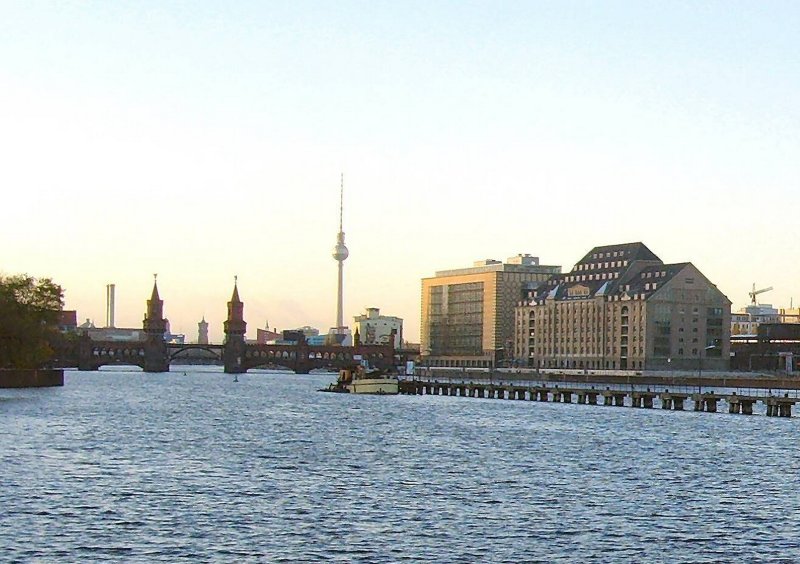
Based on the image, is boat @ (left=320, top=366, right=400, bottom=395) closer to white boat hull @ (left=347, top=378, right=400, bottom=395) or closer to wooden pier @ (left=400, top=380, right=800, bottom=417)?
white boat hull @ (left=347, top=378, right=400, bottom=395)

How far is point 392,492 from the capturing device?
62219 millimetres

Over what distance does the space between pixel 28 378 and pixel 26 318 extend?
18897mm

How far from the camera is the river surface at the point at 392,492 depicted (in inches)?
1864

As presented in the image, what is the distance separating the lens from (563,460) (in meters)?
80.8

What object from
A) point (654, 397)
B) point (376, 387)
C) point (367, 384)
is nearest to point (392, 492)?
point (654, 397)

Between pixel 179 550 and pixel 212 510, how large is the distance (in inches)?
366

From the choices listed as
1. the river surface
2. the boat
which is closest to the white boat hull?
the boat

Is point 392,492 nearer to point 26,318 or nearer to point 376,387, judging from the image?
point 26,318

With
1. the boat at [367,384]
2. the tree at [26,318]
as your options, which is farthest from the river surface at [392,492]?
the boat at [367,384]

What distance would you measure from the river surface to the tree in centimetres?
4938

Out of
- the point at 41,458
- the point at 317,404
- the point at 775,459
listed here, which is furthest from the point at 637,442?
the point at 317,404

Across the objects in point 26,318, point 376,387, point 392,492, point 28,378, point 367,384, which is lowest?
point 392,492

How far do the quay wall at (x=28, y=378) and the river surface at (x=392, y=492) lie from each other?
58919 mm

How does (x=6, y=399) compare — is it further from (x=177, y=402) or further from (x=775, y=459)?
(x=775, y=459)
